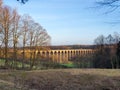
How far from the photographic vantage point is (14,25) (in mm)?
68500

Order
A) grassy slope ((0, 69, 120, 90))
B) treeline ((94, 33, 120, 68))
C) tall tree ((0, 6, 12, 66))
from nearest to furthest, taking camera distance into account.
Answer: grassy slope ((0, 69, 120, 90)) < tall tree ((0, 6, 12, 66)) < treeline ((94, 33, 120, 68))

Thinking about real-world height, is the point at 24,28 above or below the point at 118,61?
above

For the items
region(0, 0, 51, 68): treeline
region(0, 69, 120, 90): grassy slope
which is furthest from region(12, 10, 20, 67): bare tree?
region(0, 69, 120, 90): grassy slope

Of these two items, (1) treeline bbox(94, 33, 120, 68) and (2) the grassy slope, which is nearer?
(2) the grassy slope

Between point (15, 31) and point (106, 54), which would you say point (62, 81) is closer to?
point (15, 31)

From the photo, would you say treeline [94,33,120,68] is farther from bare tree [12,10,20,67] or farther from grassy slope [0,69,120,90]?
grassy slope [0,69,120,90]

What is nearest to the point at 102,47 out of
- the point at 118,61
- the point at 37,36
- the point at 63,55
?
the point at 63,55

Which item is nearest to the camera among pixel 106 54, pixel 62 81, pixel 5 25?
pixel 62 81

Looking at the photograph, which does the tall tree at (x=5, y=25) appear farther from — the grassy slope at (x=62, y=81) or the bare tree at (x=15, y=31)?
the grassy slope at (x=62, y=81)

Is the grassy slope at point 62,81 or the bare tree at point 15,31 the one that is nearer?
the grassy slope at point 62,81

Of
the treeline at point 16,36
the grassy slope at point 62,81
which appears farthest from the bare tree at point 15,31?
the grassy slope at point 62,81

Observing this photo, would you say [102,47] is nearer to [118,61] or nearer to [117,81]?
[118,61]

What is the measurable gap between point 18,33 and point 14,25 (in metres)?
2.07

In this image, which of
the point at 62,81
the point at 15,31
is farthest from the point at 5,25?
the point at 62,81
